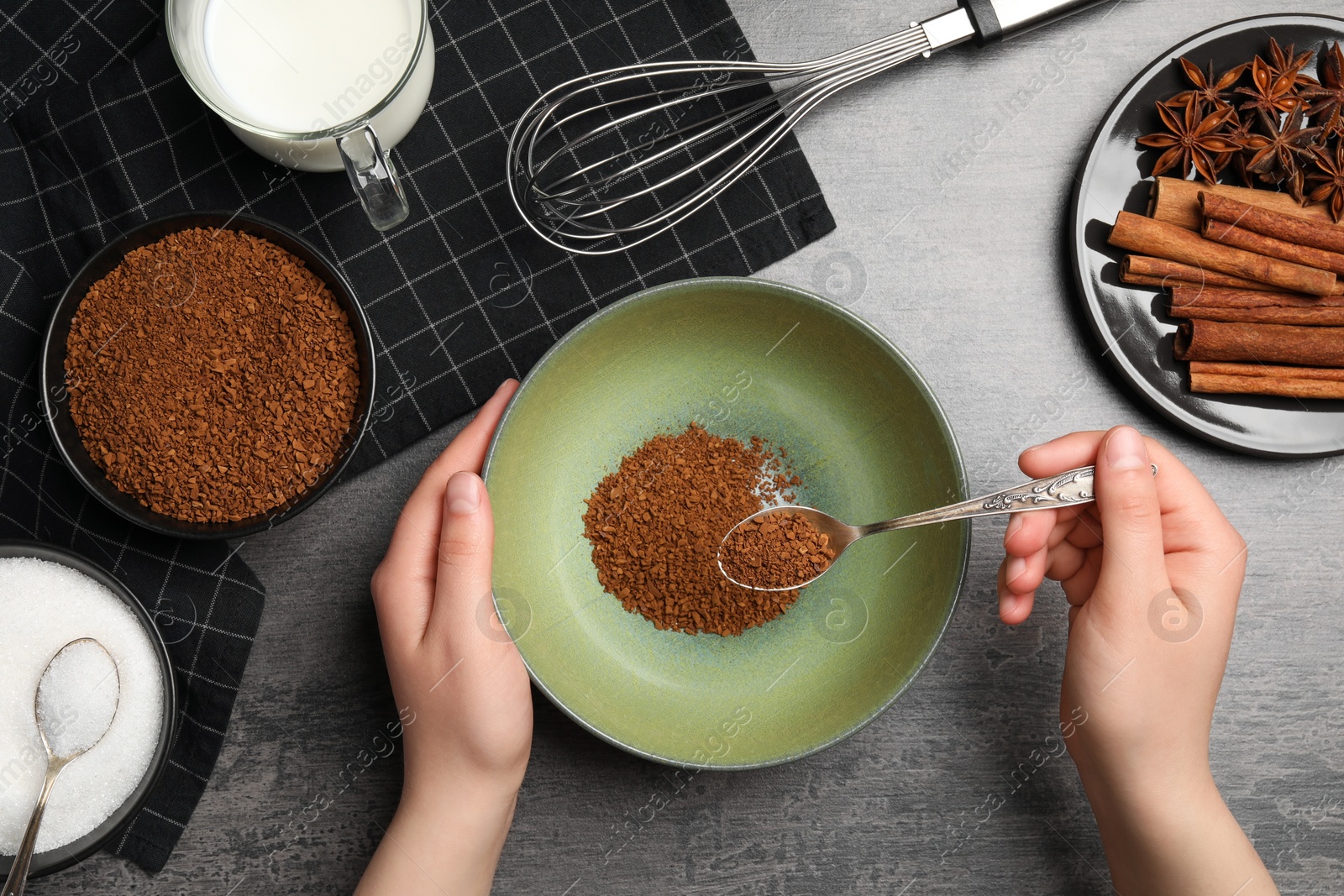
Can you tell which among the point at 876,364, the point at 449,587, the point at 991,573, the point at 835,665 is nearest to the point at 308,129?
the point at 449,587

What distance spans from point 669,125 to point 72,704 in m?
0.90

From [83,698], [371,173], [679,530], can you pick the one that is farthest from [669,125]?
[83,698]

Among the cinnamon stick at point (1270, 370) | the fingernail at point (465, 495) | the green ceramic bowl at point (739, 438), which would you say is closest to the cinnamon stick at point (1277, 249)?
the cinnamon stick at point (1270, 370)

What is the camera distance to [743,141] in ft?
3.21

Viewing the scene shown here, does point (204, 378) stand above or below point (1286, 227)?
above

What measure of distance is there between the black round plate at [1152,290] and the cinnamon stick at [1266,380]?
0.04 ft

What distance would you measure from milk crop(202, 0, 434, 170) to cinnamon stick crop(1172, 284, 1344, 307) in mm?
900

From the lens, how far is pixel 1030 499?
78cm

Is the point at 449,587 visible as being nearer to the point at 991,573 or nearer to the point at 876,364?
the point at 876,364

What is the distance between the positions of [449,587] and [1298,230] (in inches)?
40.3

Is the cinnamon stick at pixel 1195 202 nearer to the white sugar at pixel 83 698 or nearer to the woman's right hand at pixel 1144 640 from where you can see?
the woman's right hand at pixel 1144 640

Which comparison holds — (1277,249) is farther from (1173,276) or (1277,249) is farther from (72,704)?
(72,704)

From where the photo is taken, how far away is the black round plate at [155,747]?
32.2 inches

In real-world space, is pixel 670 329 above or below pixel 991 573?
above
